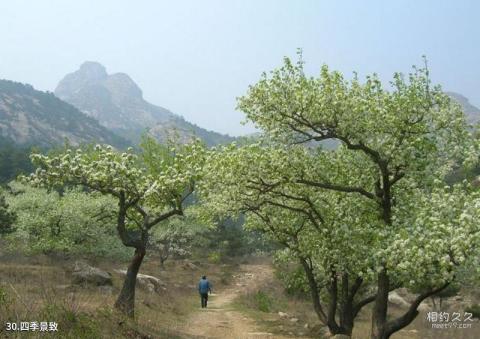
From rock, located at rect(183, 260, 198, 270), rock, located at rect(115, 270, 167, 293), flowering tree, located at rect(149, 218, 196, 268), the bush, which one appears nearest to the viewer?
rock, located at rect(115, 270, 167, 293)

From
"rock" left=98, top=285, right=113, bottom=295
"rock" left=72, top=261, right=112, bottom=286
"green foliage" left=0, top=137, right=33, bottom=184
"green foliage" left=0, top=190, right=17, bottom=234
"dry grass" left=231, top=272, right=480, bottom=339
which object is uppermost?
"green foliage" left=0, top=137, right=33, bottom=184

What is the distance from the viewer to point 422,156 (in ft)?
56.6

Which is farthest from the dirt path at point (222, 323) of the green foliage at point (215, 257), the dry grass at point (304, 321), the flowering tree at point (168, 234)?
the green foliage at point (215, 257)

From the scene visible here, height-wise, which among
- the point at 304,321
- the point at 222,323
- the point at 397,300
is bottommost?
the point at 397,300

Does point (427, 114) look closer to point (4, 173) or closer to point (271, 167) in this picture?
point (271, 167)

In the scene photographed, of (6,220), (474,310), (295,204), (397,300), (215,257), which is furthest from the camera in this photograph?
(215,257)

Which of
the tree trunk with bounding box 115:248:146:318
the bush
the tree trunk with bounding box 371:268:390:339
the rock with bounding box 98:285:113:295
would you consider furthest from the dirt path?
the bush

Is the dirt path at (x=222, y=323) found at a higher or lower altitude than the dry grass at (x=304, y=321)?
higher

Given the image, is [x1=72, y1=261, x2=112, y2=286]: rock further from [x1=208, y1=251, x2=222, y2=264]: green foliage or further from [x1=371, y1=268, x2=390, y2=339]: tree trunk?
[x1=208, y1=251, x2=222, y2=264]: green foliage

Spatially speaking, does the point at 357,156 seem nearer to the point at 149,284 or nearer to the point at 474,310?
the point at 149,284

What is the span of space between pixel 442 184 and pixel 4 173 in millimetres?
88601

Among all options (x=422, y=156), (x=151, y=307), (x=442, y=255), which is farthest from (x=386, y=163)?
(x=151, y=307)

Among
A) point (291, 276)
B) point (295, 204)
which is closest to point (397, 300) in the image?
point (291, 276)

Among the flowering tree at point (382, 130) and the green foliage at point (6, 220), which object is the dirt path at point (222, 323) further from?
the green foliage at point (6, 220)
